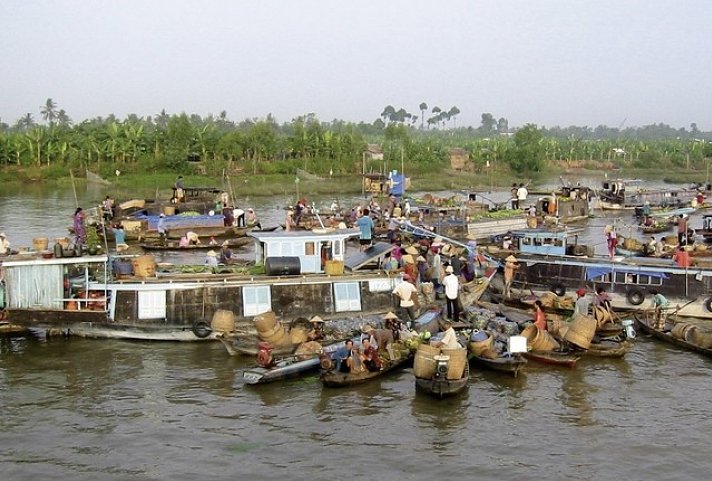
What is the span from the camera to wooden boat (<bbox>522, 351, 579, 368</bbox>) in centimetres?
1894

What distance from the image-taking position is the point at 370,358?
17.8m

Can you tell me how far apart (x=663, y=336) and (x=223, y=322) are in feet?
39.5

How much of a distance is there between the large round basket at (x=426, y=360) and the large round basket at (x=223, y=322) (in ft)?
18.5

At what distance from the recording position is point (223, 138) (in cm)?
7619

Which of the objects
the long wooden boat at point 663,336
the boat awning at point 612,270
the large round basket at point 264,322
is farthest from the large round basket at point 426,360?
the boat awning at point 612,270

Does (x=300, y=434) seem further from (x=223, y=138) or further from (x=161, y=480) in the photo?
(x=223, y=138)

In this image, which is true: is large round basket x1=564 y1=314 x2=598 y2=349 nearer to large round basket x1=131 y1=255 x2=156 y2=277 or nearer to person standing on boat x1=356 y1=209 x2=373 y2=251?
large round basket x1=131 y1=255 x2=156 y2=277

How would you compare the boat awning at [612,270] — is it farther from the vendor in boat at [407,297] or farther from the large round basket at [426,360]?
the large round basket at [426,360]

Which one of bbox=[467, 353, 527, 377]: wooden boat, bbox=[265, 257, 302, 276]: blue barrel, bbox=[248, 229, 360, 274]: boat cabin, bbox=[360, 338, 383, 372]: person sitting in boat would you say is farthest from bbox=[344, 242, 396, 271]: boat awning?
bbox=[467, 353, 527, 377]: wooden boat

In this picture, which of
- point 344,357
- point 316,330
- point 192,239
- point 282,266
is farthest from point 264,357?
point 192,239

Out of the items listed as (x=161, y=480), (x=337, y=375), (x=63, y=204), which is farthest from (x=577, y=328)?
(x=63, y=204)

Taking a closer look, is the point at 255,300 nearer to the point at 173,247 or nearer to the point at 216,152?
the point at 173,247

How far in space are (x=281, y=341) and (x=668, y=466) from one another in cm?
914

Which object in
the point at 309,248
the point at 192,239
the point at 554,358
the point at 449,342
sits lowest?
the point at 554,358
